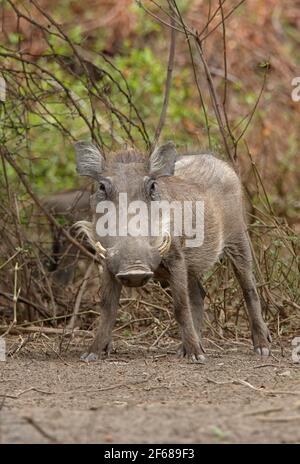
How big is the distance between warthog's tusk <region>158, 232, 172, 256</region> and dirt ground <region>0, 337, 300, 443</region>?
55 centimetres

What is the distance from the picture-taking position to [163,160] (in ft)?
17.0

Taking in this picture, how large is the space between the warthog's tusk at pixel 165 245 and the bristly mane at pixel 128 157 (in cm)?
44

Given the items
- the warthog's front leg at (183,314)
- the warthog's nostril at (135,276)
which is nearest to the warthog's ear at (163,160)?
the warthog's front leg at (183,314)

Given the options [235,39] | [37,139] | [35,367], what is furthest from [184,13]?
[35,367]

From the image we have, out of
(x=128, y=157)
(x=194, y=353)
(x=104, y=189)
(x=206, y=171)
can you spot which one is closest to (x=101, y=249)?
(x=104, y=189)

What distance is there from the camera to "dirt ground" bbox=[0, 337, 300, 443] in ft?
9.88

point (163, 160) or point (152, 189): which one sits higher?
point (163, 160)

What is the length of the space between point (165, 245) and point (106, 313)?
20.7 inches

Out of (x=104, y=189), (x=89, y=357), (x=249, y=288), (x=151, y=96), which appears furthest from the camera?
(x=151, y=96)

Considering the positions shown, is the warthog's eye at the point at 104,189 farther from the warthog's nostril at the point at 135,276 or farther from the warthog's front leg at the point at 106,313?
the warthog's nostril at the point at 135,276

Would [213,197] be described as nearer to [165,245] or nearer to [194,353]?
[165,245]

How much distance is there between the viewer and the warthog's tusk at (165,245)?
4.91 meters

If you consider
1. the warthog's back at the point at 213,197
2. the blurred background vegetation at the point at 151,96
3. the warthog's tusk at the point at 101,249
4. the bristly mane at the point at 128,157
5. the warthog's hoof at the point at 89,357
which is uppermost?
the blurred background vegetation at the point at 151,96

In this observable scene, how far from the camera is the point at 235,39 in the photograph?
1180 centimetres
